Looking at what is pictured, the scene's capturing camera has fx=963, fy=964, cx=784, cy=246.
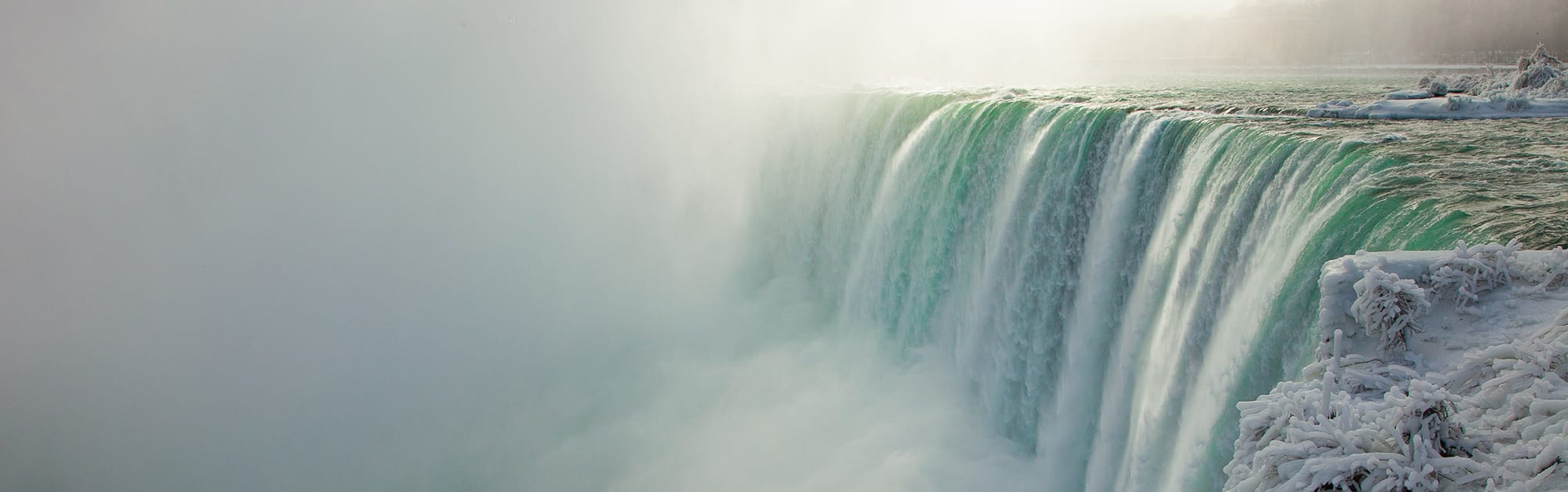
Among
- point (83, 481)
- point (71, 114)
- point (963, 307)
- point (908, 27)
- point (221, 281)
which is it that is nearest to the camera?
point (963, 307)

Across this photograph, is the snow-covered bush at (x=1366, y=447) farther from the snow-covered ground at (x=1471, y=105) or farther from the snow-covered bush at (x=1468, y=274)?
the snow-covered ground at (x=1471, y=105)

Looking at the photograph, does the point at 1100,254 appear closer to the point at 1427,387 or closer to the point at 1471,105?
the point at 1471,105

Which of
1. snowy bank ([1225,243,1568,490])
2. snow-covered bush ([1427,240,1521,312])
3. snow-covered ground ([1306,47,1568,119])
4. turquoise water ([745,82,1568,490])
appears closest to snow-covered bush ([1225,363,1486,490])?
snowy bank ([1225,243,1568,490])

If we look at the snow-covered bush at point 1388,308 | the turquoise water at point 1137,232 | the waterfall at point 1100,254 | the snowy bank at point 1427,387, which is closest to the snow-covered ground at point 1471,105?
the turquoise water at point 1137,232

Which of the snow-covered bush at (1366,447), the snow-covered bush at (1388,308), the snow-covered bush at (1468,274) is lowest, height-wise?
the snow-covered bush at (1366,447)

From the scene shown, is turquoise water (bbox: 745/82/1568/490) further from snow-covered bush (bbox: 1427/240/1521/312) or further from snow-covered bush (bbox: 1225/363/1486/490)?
snow-covered bush (bbox: 1225/363/1486/490)

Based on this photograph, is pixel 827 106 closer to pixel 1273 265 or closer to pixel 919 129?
pixel 919 129

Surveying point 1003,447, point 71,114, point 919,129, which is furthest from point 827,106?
point 71,114
